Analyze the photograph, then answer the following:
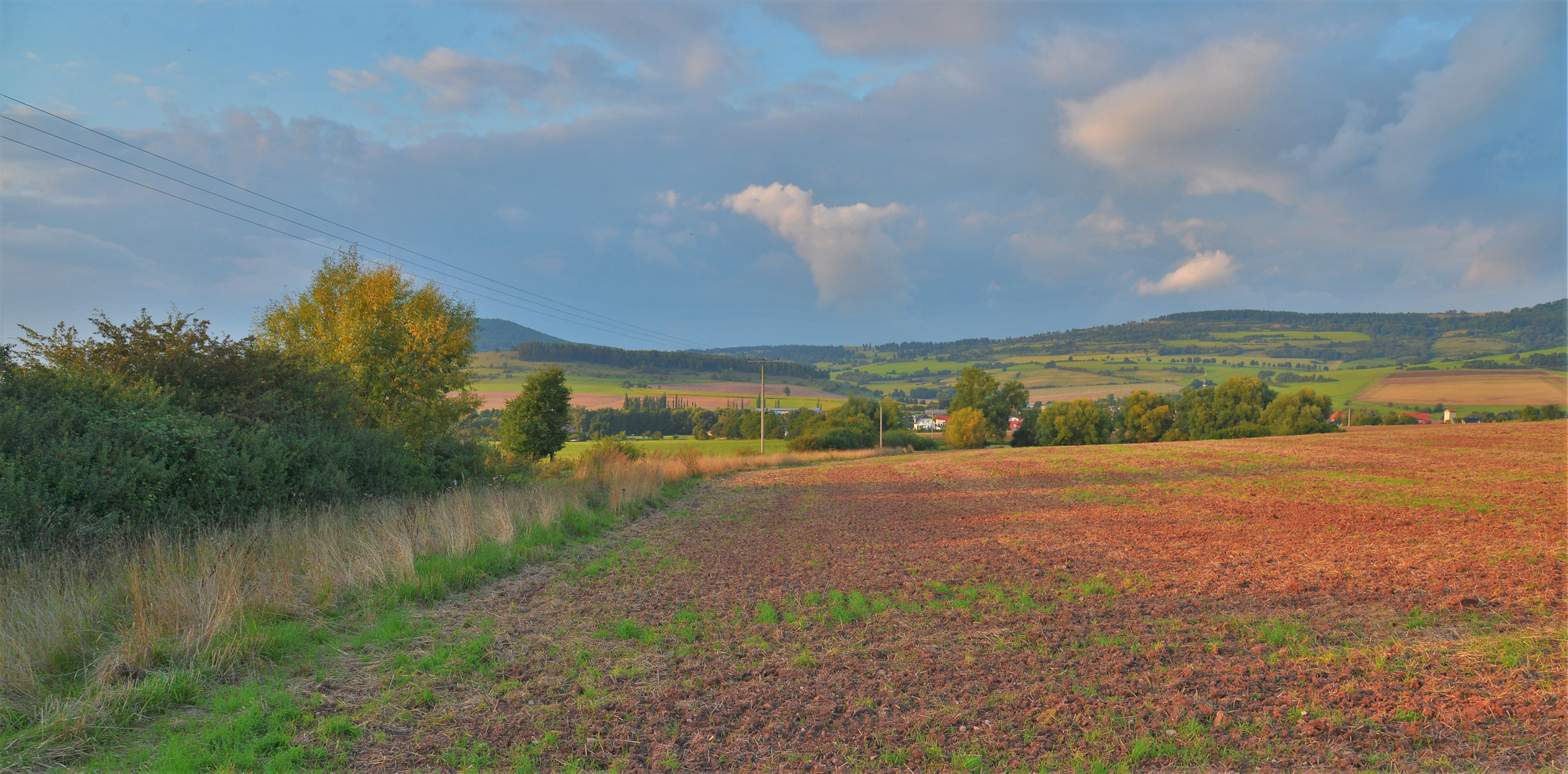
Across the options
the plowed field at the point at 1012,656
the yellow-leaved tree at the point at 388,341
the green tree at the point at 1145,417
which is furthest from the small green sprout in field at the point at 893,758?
the green tree at the point at 1145,417

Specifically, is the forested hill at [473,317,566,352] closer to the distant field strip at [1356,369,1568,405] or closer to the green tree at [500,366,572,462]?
the green tree at [500,366,572,462]

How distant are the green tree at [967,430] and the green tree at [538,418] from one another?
5190 cm

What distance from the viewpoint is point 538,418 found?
3497cm

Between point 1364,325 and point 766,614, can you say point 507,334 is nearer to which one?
point 766,614

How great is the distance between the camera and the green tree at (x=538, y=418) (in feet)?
114

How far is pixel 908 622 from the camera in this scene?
7.52 meters

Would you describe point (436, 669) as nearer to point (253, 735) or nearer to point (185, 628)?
point (253, 735)

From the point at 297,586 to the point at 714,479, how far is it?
2731cm

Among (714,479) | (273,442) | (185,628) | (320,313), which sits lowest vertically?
(714,479)

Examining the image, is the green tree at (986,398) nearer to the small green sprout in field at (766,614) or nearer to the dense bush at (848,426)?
the dense bush at (848,426)

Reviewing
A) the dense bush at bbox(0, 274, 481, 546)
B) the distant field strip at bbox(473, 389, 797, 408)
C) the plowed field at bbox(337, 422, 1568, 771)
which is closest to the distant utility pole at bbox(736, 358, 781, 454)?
the distant field strip at bbox(473, 389, 797, 408)

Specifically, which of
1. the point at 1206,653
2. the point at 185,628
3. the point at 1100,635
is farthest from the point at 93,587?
the point at 1206,653

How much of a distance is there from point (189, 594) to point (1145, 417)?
91.8 metres

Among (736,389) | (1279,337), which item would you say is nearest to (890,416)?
(736,389)
